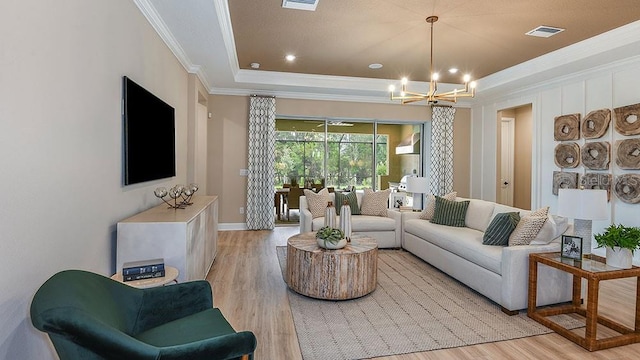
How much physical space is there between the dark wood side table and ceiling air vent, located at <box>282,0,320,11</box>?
3134mm

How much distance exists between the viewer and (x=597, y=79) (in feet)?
16.4

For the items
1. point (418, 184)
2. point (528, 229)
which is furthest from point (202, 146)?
point (528, 229)

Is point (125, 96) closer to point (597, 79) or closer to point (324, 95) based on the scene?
point (324, 95)

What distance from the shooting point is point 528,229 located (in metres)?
3.19

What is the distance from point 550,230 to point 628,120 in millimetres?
2635

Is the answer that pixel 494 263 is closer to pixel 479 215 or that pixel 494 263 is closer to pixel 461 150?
pixel 479 215

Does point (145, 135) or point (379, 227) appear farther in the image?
point (379, 227)

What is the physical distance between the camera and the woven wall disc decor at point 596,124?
486 cm

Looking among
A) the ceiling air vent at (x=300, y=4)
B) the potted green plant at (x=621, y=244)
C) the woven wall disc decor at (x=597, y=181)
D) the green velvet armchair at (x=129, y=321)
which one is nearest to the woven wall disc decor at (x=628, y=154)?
the woven wall disc decor at (x=597, y=181)

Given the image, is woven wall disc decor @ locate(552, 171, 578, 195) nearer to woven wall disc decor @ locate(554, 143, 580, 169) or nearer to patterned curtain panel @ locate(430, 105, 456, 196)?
woven wall disc decor @ locate(554, 143, 580, 169)

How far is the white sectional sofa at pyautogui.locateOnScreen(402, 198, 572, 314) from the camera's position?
2985mm

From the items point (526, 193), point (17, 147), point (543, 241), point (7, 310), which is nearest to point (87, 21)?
point (17, 147)

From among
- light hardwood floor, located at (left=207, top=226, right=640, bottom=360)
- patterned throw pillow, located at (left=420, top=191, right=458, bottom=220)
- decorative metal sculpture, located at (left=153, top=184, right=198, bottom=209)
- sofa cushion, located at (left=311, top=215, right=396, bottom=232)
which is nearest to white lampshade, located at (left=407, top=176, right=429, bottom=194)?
patterned throw pillow, located at (left=420, top=191, right=458, bottom=220)

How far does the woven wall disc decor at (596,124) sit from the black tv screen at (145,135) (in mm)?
5738
